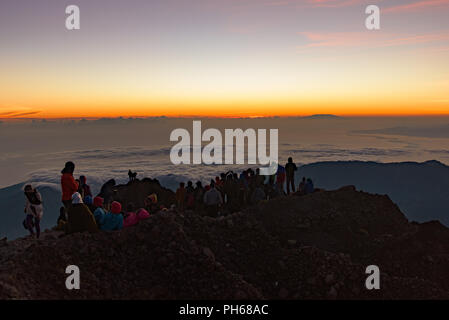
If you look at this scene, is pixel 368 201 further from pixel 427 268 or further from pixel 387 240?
pixel 427 268

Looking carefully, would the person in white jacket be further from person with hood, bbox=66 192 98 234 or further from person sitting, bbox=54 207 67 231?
person with hood, bbox=66 192 98 234

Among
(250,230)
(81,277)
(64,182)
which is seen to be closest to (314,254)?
(250,230)

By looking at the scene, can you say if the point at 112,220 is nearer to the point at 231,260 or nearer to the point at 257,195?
the point at 231,260

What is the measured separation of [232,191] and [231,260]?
588 cm

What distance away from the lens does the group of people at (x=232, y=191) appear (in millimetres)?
12547

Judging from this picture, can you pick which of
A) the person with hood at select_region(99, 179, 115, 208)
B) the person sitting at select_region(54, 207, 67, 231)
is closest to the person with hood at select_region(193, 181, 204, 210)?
the person with hood at select_region(99, 179, 115, 208)

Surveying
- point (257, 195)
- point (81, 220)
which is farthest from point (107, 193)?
point (257, 195)

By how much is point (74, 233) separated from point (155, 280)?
2.38 meters

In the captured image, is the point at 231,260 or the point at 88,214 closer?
the point at 88,214

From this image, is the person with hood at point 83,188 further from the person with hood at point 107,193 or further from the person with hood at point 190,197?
the person with hood at point 190,197

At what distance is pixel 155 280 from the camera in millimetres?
6977

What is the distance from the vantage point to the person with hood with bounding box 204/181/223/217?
485 inches

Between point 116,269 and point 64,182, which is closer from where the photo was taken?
point 116,269

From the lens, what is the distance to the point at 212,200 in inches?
485
